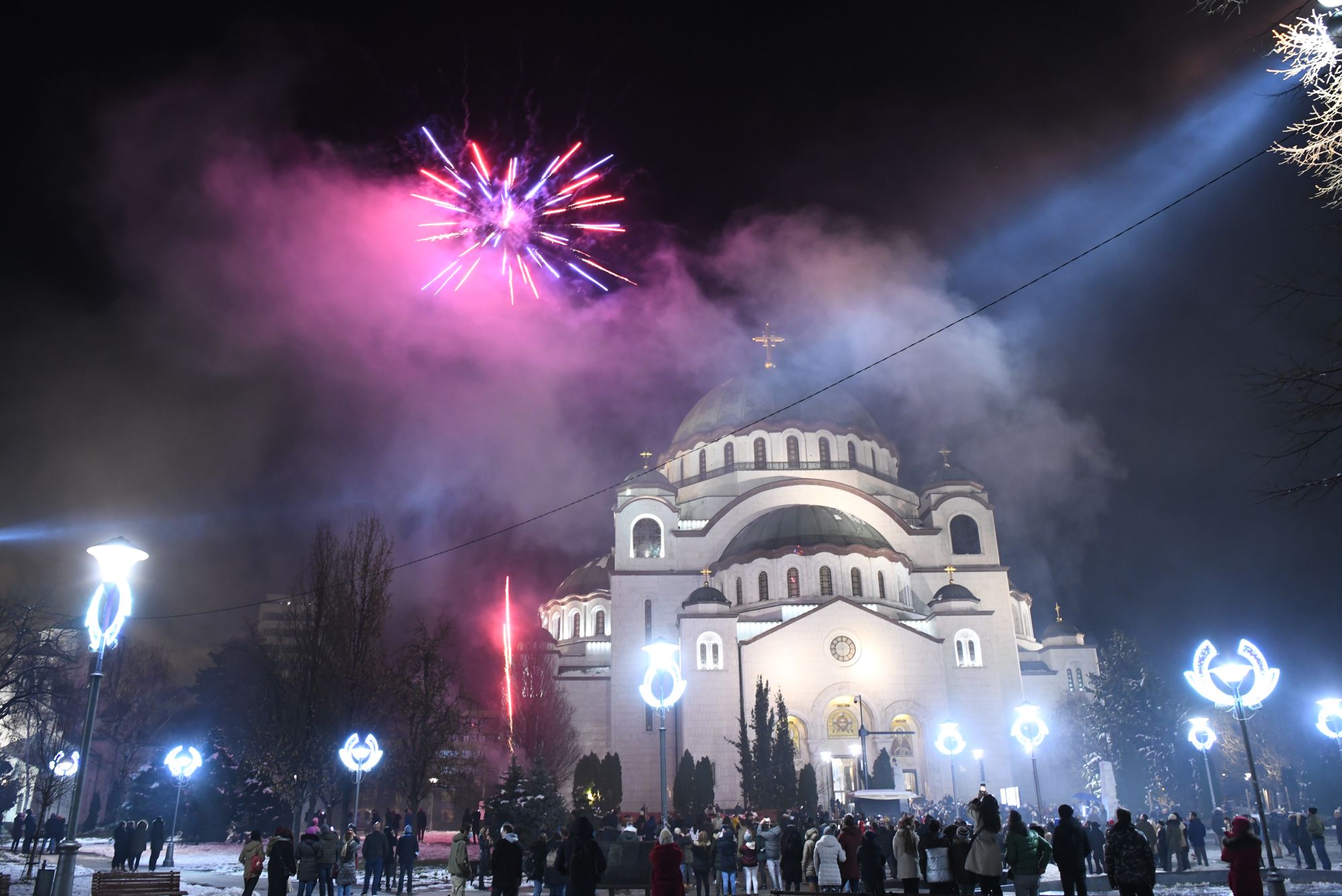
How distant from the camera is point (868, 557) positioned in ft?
132

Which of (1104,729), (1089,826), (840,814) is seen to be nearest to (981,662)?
(1104,729)

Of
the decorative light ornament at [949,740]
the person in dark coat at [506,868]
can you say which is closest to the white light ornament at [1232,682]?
the person in dark coat at [506,868]

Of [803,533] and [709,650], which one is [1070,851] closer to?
[709,650]

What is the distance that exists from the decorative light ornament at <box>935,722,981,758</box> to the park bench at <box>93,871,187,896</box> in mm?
26442

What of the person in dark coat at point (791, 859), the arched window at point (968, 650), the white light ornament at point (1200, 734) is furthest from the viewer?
the arched window at point (968, 650)

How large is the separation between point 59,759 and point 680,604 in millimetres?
23673

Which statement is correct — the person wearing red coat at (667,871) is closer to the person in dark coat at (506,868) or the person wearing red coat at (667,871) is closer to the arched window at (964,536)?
the person in dark coat at (506,868)

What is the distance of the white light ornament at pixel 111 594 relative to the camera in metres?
11.6

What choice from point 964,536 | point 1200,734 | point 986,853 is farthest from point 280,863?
point 964,536

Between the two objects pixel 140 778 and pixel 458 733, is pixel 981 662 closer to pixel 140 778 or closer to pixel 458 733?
pixel 458 733

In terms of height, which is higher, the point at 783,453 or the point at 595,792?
the point at 783,453

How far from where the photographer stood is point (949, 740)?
1304 inches

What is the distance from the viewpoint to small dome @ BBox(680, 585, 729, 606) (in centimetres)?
3866

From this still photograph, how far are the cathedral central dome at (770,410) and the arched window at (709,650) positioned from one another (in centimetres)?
1343
